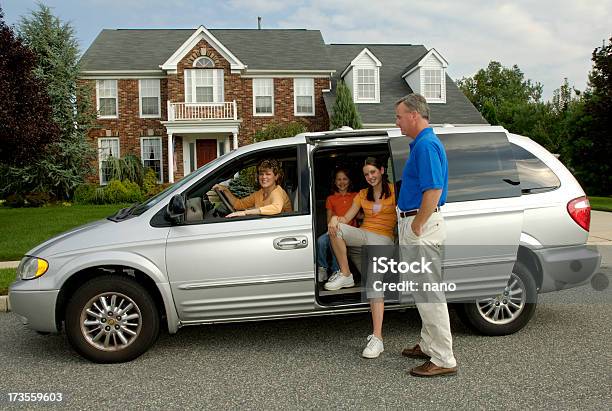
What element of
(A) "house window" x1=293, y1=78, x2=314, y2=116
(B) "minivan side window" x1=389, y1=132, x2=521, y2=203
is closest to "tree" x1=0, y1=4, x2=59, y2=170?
(B) "minivan side window" x1=389, y1=132, x2=521, y2=203

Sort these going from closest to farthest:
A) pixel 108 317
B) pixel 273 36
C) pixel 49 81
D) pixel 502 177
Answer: pixel 108 317 < pixel 502 177 < pixel 49 81 < pixel 273 36

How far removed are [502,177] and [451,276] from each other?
40.2 inches

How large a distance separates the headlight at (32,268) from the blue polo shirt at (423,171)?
298 cm

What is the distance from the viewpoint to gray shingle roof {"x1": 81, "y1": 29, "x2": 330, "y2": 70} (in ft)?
91.1

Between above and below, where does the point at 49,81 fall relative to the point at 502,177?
above

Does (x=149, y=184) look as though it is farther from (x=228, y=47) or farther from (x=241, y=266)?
(x=241, y=266)

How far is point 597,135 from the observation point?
24.4 m

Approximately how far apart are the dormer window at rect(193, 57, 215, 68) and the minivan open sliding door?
23309mm

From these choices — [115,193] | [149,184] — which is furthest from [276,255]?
[149,184]

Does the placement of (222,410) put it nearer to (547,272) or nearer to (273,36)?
(547,272)

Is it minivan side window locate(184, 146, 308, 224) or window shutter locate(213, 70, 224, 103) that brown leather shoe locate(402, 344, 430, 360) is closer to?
minivan side window locate(184, 146, 308, 224)

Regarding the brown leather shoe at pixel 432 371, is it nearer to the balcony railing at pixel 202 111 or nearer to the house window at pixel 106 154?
the balcony railing at pixel 202 111

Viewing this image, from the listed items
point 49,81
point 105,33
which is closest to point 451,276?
point 49,81

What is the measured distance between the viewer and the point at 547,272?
202 inches
